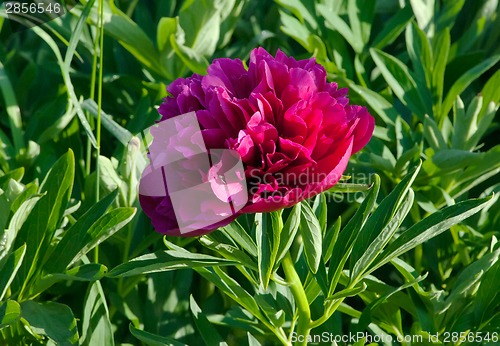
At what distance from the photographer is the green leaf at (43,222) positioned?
78 cm

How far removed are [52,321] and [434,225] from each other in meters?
0.39

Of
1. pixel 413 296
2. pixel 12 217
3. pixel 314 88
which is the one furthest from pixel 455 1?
pixel 12 217

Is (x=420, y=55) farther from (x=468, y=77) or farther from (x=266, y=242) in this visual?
(x=266, y=242)

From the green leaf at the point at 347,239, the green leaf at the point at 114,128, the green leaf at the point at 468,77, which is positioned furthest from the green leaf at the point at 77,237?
the green leaf at the point at 468,77

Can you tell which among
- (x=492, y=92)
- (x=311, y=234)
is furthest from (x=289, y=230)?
(x=492, y=92)

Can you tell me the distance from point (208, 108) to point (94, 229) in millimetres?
211

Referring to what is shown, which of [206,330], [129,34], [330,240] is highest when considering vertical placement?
[129,34]

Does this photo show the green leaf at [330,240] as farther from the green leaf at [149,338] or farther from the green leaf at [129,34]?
the green leaf at [129,34]

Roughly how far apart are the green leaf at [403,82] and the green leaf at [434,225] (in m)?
0.38

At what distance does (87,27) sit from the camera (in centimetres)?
120

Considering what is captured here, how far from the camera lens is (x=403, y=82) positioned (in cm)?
105

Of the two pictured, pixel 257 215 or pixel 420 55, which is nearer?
pixel 257 215

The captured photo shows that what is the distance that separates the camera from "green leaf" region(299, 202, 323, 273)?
0.66 metres

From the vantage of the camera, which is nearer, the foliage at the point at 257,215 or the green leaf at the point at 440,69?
the foliage at the point at 257,215
